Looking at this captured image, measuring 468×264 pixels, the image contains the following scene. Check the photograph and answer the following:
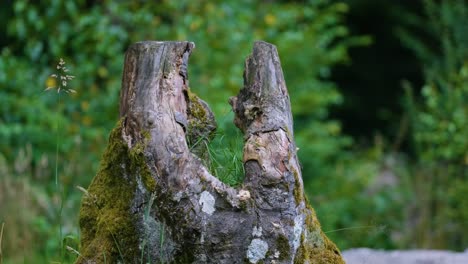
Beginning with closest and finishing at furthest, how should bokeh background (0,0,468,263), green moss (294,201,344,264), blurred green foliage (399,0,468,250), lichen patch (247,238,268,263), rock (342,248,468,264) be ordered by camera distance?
1. lichen patch (247,238,268,263)
2. green moss (294,201,344,264)
3. rock (342,248,468,264)
4. bokeh background (0,0,468,263)
5. blurred green foliage (399,0,468,250)

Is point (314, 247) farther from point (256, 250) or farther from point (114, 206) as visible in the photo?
point (114, 206)

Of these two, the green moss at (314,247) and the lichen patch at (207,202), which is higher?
the lichen patch at (207,202)

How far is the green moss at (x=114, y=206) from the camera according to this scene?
284 centimetres

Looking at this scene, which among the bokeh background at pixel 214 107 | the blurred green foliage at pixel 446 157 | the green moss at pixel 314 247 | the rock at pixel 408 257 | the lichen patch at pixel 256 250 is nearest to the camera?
the lichen patch at pixel 256 250

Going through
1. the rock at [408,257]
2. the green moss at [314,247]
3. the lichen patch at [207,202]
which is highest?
the lichen patch at [207,202]

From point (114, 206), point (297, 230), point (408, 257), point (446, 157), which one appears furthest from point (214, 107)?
point (297, 230)

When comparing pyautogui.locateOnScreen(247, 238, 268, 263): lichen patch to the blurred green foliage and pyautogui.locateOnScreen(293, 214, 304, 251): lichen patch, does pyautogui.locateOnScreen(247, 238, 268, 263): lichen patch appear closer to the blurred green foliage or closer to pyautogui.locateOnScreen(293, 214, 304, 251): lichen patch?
pyautogui.locateOnScreen(293, 214, 304, 251): lichen patch

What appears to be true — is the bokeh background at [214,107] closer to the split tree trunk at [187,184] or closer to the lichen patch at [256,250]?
the split tree trunk at [187,184]

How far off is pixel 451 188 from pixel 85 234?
4.83 metres

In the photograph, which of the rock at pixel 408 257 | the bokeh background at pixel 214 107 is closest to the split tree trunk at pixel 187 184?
the rock at pixel 408 257

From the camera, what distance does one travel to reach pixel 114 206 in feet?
9.71

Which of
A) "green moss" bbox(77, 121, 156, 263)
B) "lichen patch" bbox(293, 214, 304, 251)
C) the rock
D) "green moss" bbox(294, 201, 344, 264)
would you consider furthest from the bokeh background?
"lichen patch" bbox(293, 214, 304, 251)

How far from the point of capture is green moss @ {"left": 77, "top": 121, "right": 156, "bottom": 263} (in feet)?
9.32

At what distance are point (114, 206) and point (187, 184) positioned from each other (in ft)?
1.21
